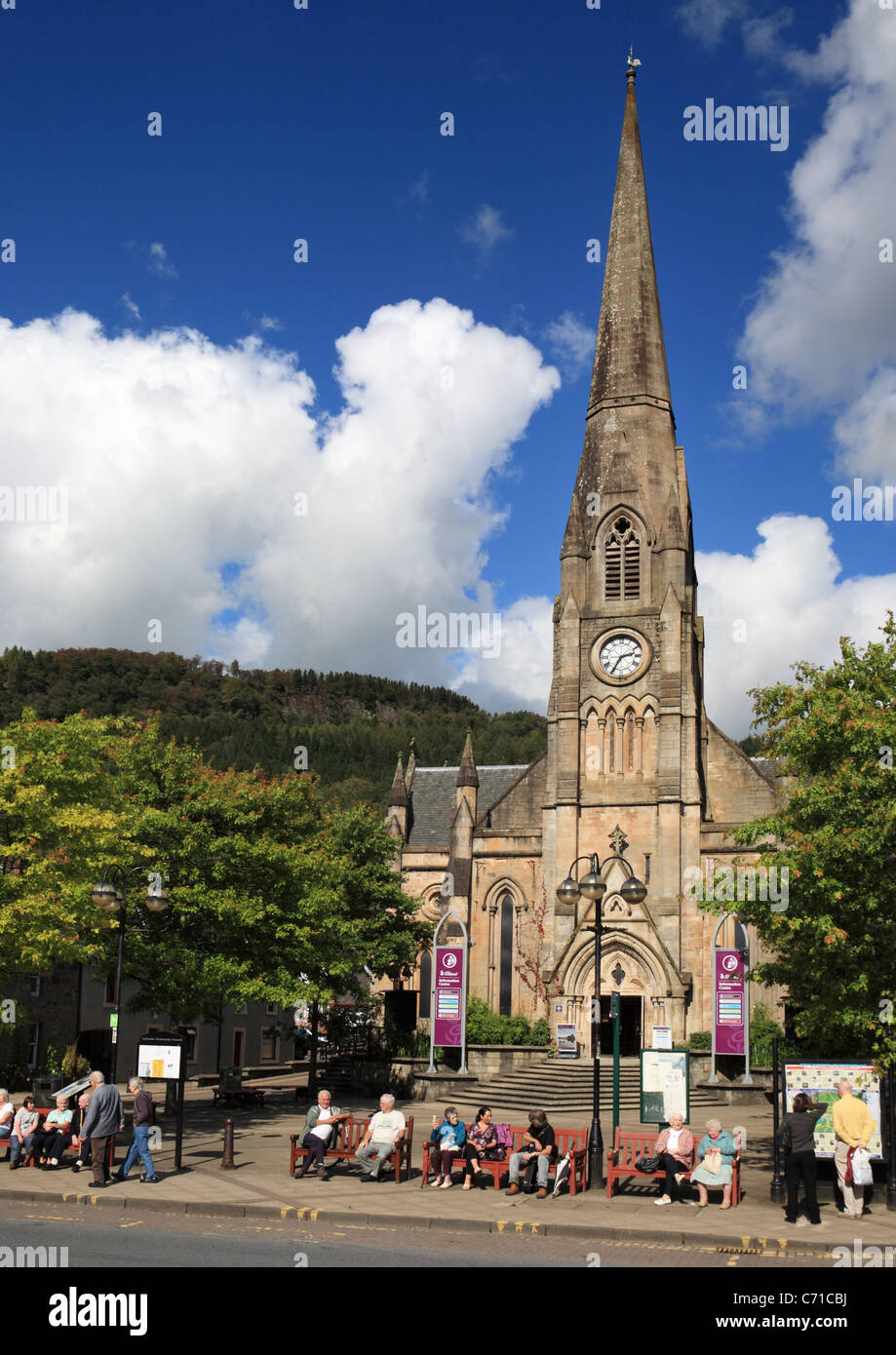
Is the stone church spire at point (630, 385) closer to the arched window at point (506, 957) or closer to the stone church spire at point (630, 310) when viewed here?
the stone church spire at point (630, 310)

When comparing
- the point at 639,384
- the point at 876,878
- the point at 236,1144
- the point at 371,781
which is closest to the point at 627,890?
the point at 876,878

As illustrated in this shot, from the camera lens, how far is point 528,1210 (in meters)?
15.8

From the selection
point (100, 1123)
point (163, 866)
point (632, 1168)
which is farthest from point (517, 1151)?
point (163, 866)

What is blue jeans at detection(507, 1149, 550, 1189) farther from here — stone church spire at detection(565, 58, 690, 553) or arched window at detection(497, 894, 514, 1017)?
stone church spire at detection(565, 58, 690, 553)

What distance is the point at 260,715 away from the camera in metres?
169

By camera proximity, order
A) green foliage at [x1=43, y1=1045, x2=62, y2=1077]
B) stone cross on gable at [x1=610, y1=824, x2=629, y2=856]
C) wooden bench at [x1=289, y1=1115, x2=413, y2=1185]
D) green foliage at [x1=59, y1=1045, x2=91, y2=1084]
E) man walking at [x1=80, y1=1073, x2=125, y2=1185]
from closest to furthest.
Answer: man walking at [x1=80, y1=1073, x2=125, y2=1185], wooden bench at [x1=289, y1=1115, x2=413, y2=1185], green foliage at [x1=59, y1=1045, x2=91, y2=1084], green foliage at [x1=43, y1=1045, x2=62, y2=1077], stone cross on gable at [x1=610, y1=824, x2=629, y2=856]

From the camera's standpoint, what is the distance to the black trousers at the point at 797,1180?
14.9 meters

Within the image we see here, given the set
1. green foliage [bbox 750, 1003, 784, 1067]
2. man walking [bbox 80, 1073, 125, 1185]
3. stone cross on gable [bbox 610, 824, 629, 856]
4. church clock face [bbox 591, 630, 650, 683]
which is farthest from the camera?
church clock face [bbox 591, 630, 650, 683]

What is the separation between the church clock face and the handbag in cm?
2956

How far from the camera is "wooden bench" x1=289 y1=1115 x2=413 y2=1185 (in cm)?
1791

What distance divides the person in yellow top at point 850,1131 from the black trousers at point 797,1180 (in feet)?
2.98

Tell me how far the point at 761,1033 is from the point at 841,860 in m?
22.6

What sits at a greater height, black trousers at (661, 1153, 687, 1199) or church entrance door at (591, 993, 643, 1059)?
black trousers at (661, 1153, 687, 1199)

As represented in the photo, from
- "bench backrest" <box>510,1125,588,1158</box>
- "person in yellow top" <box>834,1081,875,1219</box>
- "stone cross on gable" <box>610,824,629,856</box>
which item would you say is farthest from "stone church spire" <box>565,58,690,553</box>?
"person in yellow top" <box>834,1081,875,1219</box>
